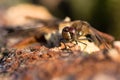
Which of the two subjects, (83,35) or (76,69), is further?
(83,35)

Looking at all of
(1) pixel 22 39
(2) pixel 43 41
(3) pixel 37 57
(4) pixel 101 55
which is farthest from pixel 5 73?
(1) pixel 22 39

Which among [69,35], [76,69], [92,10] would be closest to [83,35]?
[69,35]

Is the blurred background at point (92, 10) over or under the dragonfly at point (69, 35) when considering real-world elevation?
under

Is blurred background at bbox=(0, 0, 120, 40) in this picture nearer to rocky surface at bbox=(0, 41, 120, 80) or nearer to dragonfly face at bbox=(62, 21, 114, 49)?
dragonfly face at bbox=(62, 21, 114, 49)

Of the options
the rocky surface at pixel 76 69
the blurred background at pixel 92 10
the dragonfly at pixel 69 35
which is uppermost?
the rocky surface at pixel 76 69

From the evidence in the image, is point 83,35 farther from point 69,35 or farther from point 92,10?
point 92,10

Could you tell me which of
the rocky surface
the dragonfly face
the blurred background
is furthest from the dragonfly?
the blurred background

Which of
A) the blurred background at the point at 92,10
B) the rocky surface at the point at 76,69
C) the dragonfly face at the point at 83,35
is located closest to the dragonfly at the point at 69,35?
the dragonfly face at the point at 83,35

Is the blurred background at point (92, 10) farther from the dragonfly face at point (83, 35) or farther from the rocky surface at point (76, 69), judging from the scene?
the rocky surface at point (76, 69)
